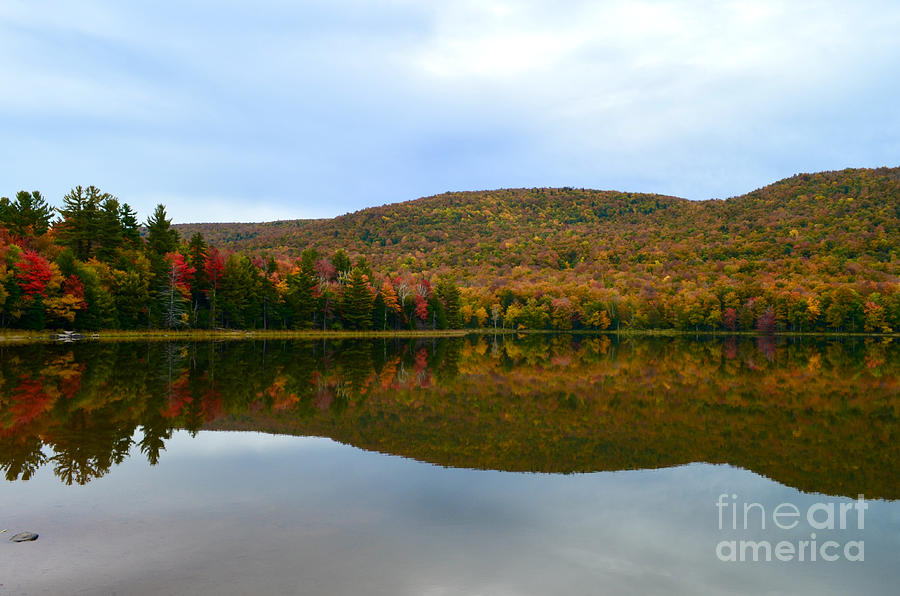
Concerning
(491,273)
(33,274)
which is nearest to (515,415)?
(33,274)

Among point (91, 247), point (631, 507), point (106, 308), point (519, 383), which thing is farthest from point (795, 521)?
point (91, 247)

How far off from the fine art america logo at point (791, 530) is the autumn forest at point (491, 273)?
68312 mm

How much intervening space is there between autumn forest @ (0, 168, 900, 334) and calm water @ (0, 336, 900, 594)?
167ft

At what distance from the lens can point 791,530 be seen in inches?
400

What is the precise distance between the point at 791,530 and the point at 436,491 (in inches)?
257

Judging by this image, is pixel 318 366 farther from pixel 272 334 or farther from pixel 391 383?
pixel 272 334

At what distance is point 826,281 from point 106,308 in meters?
140

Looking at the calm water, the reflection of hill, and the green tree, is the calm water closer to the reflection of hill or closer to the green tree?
the reflection of hill

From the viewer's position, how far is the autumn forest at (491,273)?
237 ft

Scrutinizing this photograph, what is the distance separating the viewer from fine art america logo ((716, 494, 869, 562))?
9117 mm

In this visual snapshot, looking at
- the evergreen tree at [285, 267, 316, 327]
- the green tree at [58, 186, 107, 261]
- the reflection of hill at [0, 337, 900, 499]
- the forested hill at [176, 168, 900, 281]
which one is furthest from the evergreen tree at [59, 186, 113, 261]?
the forested hill at [176, 168, 900, 281]

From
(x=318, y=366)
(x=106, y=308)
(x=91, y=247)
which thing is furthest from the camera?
(x=91, y=247)

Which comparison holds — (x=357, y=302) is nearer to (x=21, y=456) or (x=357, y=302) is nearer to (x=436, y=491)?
(x=21, y=456)

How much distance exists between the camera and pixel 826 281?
130 metres
